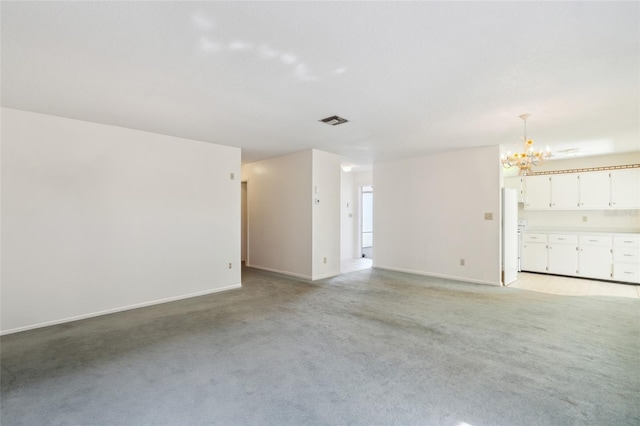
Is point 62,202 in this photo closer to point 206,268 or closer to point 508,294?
point 206,268

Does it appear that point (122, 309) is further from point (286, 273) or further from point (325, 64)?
point (325, 64)

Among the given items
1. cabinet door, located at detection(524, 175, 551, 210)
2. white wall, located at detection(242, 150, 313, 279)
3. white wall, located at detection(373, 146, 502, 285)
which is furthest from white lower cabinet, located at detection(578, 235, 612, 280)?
white wall, located at detection(242, 150, 313, 279)

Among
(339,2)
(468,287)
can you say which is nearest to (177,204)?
(339,2)

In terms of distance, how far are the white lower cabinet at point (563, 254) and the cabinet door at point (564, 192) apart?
0.72m

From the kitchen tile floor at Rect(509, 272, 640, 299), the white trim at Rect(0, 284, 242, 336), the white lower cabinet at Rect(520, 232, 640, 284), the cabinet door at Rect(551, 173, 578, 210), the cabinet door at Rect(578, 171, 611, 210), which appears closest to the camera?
the white trim at Rect(0, 284, 242, 336)

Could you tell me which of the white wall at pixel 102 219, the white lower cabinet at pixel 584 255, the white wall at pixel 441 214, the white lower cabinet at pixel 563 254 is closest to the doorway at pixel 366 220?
the white wall at pixel 441 214

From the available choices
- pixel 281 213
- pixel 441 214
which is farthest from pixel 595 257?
pixel 281 213

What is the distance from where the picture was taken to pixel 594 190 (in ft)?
19.7

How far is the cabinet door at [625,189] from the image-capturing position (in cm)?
562

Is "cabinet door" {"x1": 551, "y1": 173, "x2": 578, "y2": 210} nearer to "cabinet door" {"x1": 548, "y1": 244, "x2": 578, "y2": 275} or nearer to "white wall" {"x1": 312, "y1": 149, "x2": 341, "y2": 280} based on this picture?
"cabinet door" {"x1": 548, "y1": 244, "x2": 578, "y2": 275}

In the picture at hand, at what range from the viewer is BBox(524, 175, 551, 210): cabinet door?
655 centimetres

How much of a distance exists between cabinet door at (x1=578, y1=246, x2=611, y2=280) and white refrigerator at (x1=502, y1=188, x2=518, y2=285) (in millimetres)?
1474

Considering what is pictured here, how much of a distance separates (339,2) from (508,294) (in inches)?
191

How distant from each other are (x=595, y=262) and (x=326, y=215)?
17.0 feet
